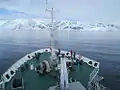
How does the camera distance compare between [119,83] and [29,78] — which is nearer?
[29,78]

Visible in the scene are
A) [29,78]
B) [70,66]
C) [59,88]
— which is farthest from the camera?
[70,66]

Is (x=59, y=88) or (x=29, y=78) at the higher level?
(x=59, y=88)

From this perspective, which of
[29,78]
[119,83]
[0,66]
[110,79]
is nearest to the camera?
[29,78]

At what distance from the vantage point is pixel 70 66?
44.2 ft

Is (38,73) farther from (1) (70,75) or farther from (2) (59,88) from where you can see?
(2) (59,88)

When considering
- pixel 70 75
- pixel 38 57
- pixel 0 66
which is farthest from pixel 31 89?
pixel 0 66

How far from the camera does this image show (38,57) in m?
17.6

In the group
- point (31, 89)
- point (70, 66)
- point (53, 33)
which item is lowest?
point (31, 89)

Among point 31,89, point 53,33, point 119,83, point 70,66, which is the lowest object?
point 119,83

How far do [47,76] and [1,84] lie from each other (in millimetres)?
3268

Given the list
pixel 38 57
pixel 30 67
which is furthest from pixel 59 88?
pixel 38 57

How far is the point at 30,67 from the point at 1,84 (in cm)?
348

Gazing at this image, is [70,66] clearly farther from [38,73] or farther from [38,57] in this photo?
[38,57]

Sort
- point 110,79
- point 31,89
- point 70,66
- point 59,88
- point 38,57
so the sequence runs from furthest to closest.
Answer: point 110,79, point 38,57, point 70,66, point 31,89, point 59,88
